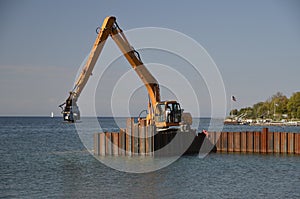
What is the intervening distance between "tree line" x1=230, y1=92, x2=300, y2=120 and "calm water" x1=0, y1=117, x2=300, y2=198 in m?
116

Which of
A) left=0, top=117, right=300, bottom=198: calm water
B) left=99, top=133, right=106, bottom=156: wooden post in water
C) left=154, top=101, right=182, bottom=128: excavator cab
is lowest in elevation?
left=0, top=117, right=300, bottom=198: calm water

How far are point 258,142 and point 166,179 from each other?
1496cm

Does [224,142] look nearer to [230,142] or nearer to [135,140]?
[230,142]

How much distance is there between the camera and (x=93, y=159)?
4103 cm

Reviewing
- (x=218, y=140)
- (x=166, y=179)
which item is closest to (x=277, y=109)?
(x=218, y=140)

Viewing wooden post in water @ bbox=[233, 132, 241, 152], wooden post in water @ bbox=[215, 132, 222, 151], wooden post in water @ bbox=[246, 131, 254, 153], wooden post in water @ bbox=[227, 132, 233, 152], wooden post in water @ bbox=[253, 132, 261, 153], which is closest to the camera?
wooden post in water @ bbox=[253, 132, 261, 153]

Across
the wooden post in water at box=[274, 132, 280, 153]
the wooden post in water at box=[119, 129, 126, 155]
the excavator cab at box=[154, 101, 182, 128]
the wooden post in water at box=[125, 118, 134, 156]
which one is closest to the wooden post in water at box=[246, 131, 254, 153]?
the wooden post in water at box=[274, 132, 280, 153]

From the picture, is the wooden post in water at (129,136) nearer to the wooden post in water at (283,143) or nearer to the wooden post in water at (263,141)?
the wooden post in water at (263,141)

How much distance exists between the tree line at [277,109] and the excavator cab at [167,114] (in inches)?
4457

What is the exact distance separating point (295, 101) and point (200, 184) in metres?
129

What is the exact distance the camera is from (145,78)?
147ft

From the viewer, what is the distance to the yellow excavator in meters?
39.5

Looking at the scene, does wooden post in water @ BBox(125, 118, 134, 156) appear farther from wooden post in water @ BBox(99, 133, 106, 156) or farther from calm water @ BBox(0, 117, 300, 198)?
calm water @ BBox(0, 117, 300, 198)

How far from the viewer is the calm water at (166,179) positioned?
25938 millimetres
